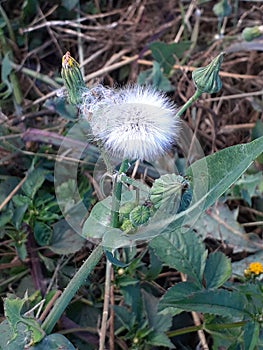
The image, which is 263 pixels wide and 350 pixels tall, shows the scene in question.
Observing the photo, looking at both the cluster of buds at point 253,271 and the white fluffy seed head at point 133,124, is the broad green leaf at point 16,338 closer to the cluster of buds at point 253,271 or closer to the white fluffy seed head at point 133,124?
the white fluffy seed head at point 133,124

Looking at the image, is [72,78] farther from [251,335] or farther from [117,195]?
[251,335]

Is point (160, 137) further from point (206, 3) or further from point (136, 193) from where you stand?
point (206, 3)

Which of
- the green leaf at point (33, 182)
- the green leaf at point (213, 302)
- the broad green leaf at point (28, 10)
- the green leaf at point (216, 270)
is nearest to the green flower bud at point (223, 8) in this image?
the broad green leaf at point (28, 10)

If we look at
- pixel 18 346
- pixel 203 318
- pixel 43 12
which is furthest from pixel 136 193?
pixel 43 12

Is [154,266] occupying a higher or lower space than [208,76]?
lower

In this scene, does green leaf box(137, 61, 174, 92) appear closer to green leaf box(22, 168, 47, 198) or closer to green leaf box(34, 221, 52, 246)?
green leaf box(22, 168, 47, 198)

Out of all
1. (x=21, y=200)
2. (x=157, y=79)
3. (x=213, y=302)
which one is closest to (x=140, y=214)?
(x=213, y=302)
